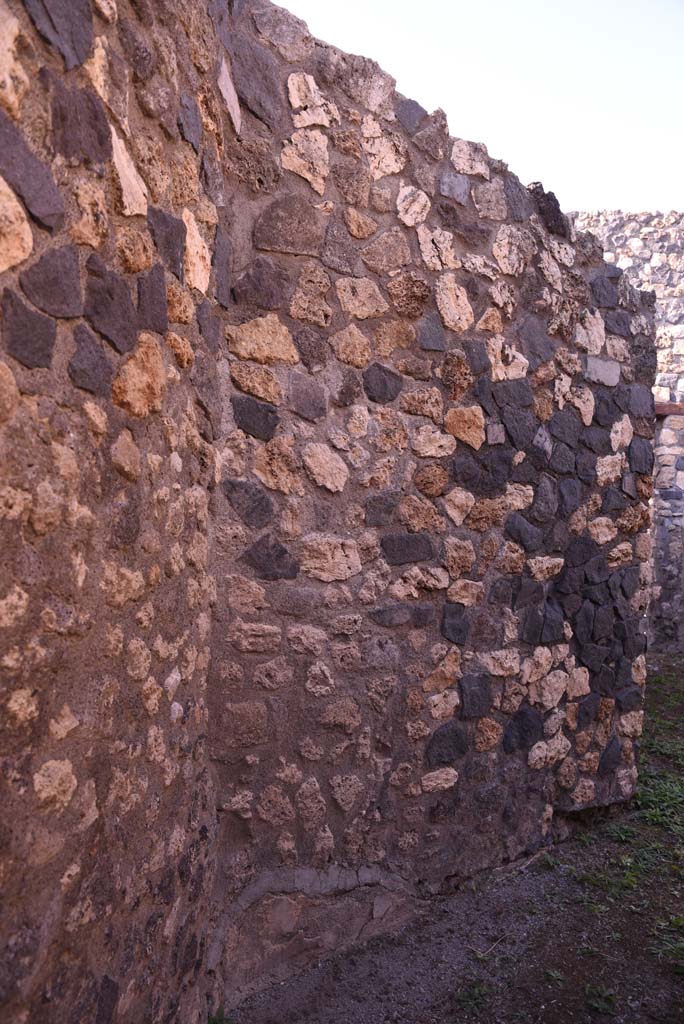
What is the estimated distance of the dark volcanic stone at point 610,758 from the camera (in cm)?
400

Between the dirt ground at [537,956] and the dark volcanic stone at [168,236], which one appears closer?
the dark volcanic stone at [168,236]

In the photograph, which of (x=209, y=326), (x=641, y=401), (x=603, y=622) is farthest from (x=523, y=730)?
(x=209, y=326)

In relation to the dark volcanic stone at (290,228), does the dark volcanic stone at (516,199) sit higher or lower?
higher

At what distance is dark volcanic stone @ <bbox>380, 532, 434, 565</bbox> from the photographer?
3.07m

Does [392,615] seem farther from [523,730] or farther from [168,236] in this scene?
[168,236]

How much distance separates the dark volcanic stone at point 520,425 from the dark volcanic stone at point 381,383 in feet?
1.80

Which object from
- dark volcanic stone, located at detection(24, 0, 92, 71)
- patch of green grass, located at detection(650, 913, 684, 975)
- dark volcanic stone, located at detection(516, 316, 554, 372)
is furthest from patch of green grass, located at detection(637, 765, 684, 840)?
dark volcanic stone, located at detection(24, 0, 92, 71)

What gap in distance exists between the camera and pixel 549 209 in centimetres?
357

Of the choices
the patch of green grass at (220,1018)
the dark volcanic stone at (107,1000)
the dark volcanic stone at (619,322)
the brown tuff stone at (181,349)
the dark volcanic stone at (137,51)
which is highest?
the dark volcanic stone at (619,322)

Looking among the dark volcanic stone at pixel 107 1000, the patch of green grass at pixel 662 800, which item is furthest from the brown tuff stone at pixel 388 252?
the patch of green grass at pixel 662 800

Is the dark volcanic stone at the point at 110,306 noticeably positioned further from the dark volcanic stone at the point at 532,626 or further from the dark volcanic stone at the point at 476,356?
the dark volcanic stone at the point at 532,626

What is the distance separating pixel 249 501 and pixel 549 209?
1.84 metres

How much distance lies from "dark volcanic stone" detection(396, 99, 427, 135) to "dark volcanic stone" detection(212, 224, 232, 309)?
0.88 meters

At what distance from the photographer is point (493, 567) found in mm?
3428
